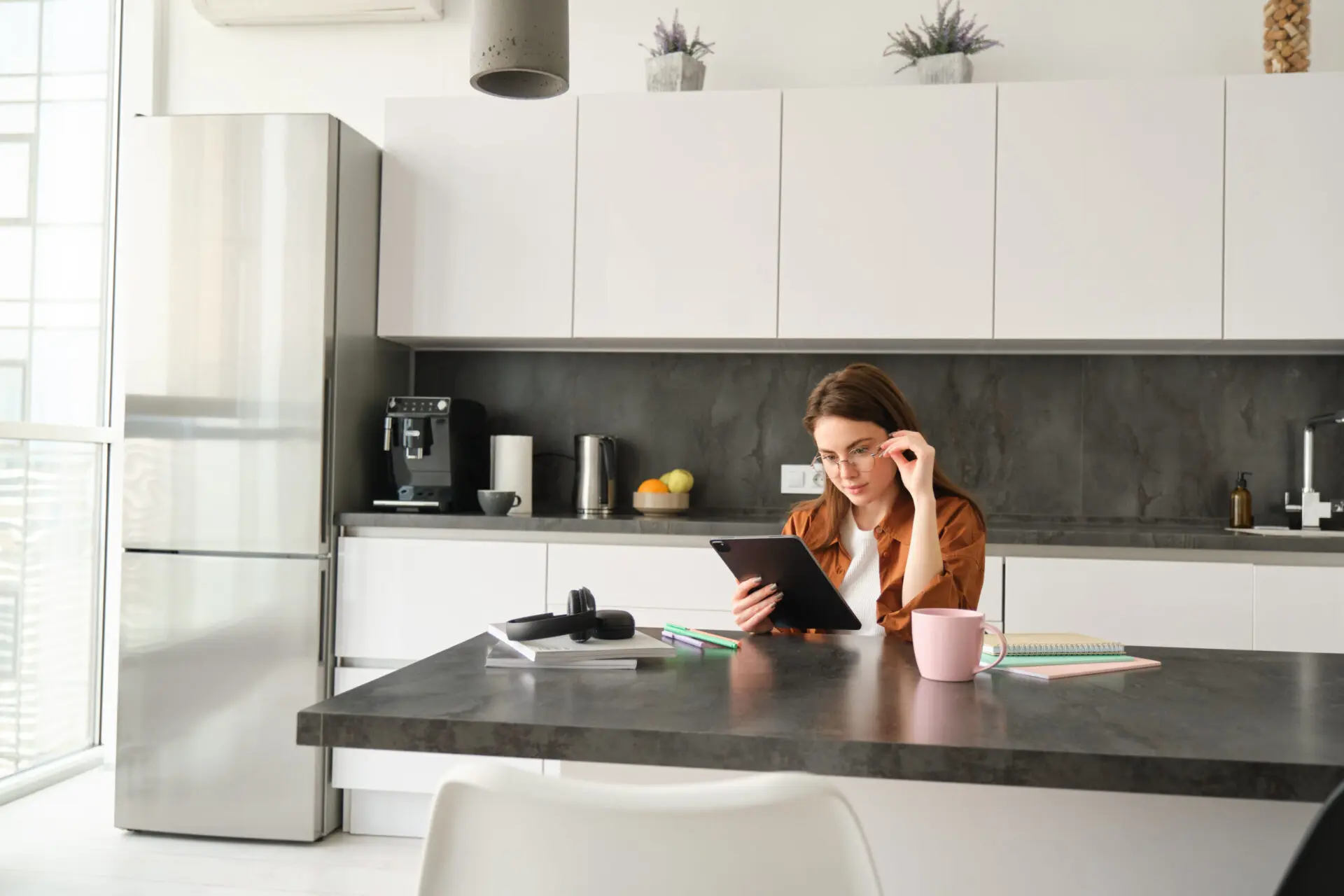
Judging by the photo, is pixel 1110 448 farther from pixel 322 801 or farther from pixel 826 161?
pixel 322 801

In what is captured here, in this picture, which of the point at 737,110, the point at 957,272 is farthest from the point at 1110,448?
the point at 737,110

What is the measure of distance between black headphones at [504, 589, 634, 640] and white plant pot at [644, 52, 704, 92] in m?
2.28

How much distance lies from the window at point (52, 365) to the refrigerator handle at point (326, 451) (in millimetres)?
995

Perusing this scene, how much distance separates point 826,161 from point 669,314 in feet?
2.09

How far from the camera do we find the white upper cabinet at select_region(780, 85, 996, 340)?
10.4ft

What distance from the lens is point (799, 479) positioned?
3.58 metres

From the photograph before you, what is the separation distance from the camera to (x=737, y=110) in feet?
10.7

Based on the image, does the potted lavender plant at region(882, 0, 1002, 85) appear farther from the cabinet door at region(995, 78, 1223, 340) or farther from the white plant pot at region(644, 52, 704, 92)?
the white plant pot at region(644, 52, 704, 92)

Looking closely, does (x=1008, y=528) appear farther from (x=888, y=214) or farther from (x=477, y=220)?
(x=477, y=220)

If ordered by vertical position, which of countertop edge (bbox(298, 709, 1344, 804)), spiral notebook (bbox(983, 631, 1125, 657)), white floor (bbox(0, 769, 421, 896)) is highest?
spiral notebook (bbox(983, 631, 1125, 657))

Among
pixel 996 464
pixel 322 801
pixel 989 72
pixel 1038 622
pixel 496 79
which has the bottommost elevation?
pixel 322 801

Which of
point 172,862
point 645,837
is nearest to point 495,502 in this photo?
point 172,862

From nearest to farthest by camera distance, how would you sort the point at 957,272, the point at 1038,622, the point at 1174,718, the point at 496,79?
the point at 1174,718
the point at 496,79
the point at 1038,622
the point at 957,272

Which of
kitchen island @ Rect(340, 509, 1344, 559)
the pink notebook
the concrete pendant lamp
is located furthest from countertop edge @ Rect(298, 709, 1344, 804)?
kitchen island @ Rect(340, 509, 1344, 559)
